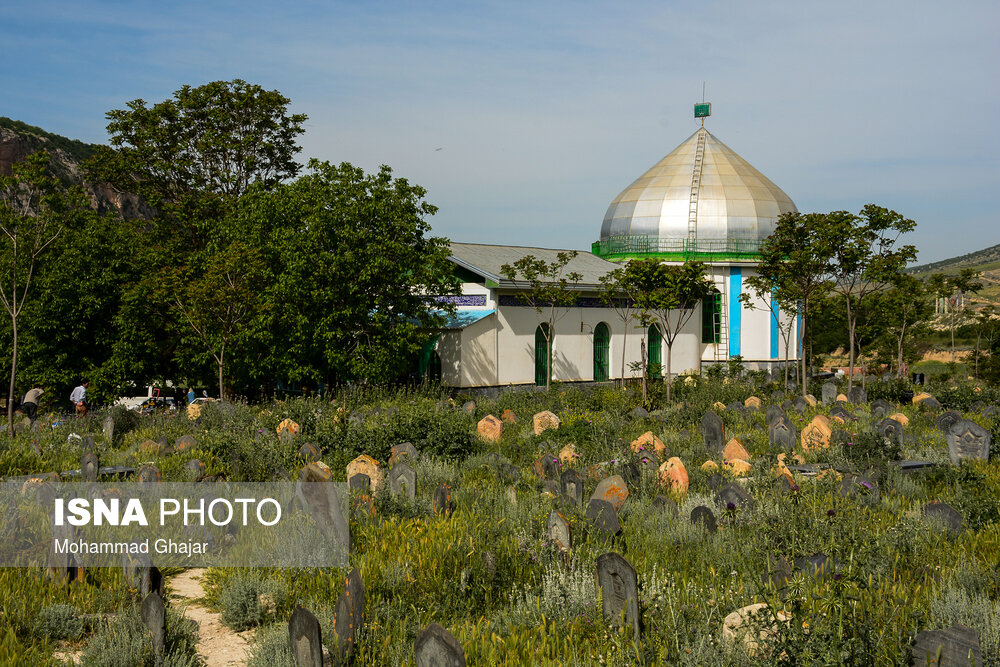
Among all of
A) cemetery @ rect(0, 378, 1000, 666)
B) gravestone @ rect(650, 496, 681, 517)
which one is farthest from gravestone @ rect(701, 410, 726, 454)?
gravestone @ rect(650, 496, 681, 517)

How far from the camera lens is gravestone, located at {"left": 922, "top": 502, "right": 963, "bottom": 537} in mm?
6766

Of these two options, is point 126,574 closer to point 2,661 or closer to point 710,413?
point 2,661

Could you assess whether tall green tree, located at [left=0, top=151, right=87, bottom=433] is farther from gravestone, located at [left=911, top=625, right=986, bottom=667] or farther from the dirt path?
gravestone, located at [left=911, top=625, right=986, bottom=667]

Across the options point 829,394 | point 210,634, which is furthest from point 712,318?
point 210,634

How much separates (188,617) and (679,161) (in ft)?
106

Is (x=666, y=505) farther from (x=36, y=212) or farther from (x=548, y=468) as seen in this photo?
(x=36, y=212)

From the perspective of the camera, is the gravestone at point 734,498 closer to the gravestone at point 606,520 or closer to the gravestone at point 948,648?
the gravestone at point 606,520

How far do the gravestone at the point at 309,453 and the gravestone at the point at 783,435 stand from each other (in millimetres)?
6729

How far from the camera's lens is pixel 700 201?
105 ft

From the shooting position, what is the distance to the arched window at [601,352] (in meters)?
27.7

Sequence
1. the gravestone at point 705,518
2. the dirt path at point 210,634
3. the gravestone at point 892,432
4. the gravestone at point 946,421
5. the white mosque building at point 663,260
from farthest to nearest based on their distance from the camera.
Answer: the white mosque building at point 663,260
the gravestone at point 946,421
the gravestone at point 892,432
the gravestone at point 705,518
the dirt path at point 210,634

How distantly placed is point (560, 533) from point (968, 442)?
7.14m

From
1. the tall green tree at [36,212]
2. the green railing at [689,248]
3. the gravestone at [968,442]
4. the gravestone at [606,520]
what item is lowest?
the gravestone at [606,520]

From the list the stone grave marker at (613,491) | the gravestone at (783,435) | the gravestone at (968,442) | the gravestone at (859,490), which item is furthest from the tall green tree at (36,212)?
the gravestone at (968,442)
